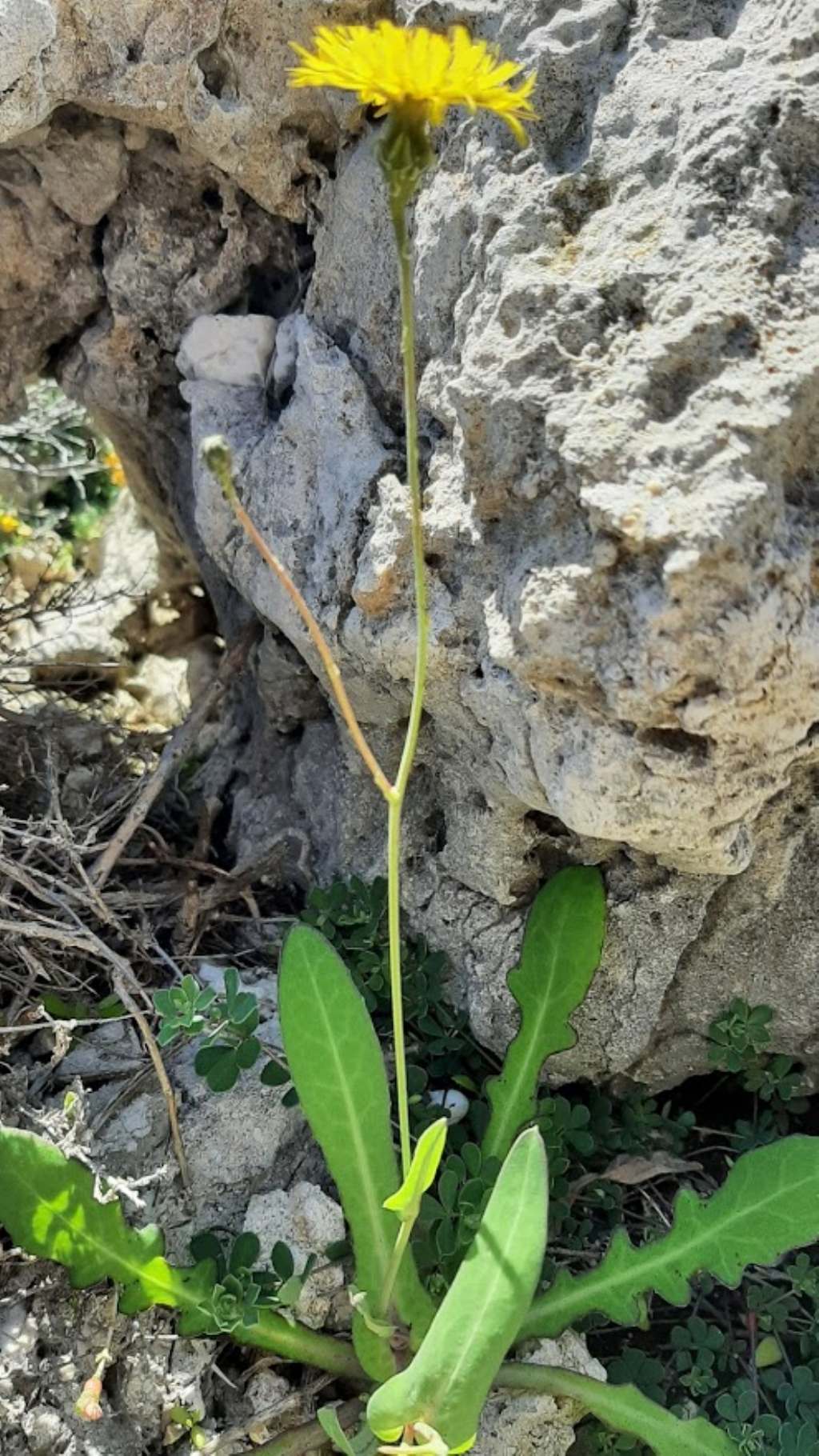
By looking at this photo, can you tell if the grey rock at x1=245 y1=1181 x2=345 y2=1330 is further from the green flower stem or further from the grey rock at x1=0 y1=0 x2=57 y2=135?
the grey rock at x1=0 y1=0 x2=57 y2=135

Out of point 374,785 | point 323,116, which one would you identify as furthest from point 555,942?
point 323,116

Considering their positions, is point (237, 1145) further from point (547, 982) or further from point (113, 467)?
point (113, 467)

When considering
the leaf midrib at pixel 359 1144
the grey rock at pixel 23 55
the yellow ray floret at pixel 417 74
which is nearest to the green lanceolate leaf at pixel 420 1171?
the leaf midrib at pixel 359 1144

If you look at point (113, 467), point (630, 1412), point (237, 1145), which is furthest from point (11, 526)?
point (630, 1412)

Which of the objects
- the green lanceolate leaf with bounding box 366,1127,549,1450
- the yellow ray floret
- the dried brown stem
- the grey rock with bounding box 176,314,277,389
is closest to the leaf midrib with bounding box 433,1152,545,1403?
the green lanceolate leaf with bounding box 366,1127,549,1450

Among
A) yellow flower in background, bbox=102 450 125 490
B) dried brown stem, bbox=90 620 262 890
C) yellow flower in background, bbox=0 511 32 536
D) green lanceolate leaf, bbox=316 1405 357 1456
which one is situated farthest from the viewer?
yellow flower in background, bbox=102 450 125 490

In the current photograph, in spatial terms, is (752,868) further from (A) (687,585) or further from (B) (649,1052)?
(A) (687,585)
